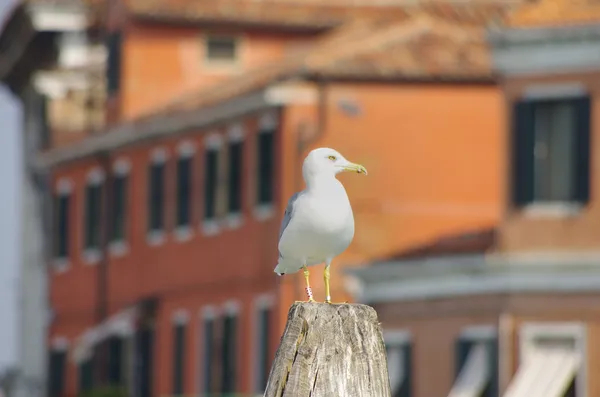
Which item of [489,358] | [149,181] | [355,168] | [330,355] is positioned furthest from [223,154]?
[330,355]

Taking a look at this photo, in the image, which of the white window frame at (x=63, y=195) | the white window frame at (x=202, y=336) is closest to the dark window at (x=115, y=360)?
the white window frame at (x=63, y=195)

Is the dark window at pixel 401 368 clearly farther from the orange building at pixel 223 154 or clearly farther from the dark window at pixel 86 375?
the dark window at pixel 86 375

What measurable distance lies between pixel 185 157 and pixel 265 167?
356 centimetres

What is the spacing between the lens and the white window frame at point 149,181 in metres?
47.3

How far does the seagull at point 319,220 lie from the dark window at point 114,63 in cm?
3948

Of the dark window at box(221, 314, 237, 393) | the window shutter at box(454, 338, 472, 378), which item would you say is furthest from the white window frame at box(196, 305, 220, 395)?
the window shutter at box(454, 338, 472, 378)

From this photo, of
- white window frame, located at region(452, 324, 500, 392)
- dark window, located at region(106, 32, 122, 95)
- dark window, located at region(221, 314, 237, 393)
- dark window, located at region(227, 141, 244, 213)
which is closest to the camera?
white window frame, located at region(452, 324, 500, 392)

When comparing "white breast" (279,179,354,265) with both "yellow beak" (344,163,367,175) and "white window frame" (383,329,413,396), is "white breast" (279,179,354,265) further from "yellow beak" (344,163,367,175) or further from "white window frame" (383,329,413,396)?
"white window frame" (383,329,413,396)

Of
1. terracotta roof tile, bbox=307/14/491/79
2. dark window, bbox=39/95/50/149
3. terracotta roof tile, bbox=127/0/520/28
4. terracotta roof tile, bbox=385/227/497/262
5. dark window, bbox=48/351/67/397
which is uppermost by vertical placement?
terracotta roof tile, bbox=127/0/520/28

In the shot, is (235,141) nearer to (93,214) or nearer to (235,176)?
(235,176)

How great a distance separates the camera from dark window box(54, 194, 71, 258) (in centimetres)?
5303

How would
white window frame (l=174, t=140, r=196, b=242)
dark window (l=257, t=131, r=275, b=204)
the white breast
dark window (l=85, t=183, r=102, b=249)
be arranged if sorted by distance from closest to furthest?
1. the white breast
2. dark window (l=257, t=131, r=275, b=204)
3. white window frame (l=174, t=140, r=196, b=242)
4. dark window (l=85, t=183, r=102, b=249)

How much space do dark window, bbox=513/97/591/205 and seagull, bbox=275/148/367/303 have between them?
22740 millimetres

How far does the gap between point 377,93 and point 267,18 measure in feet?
25.9
